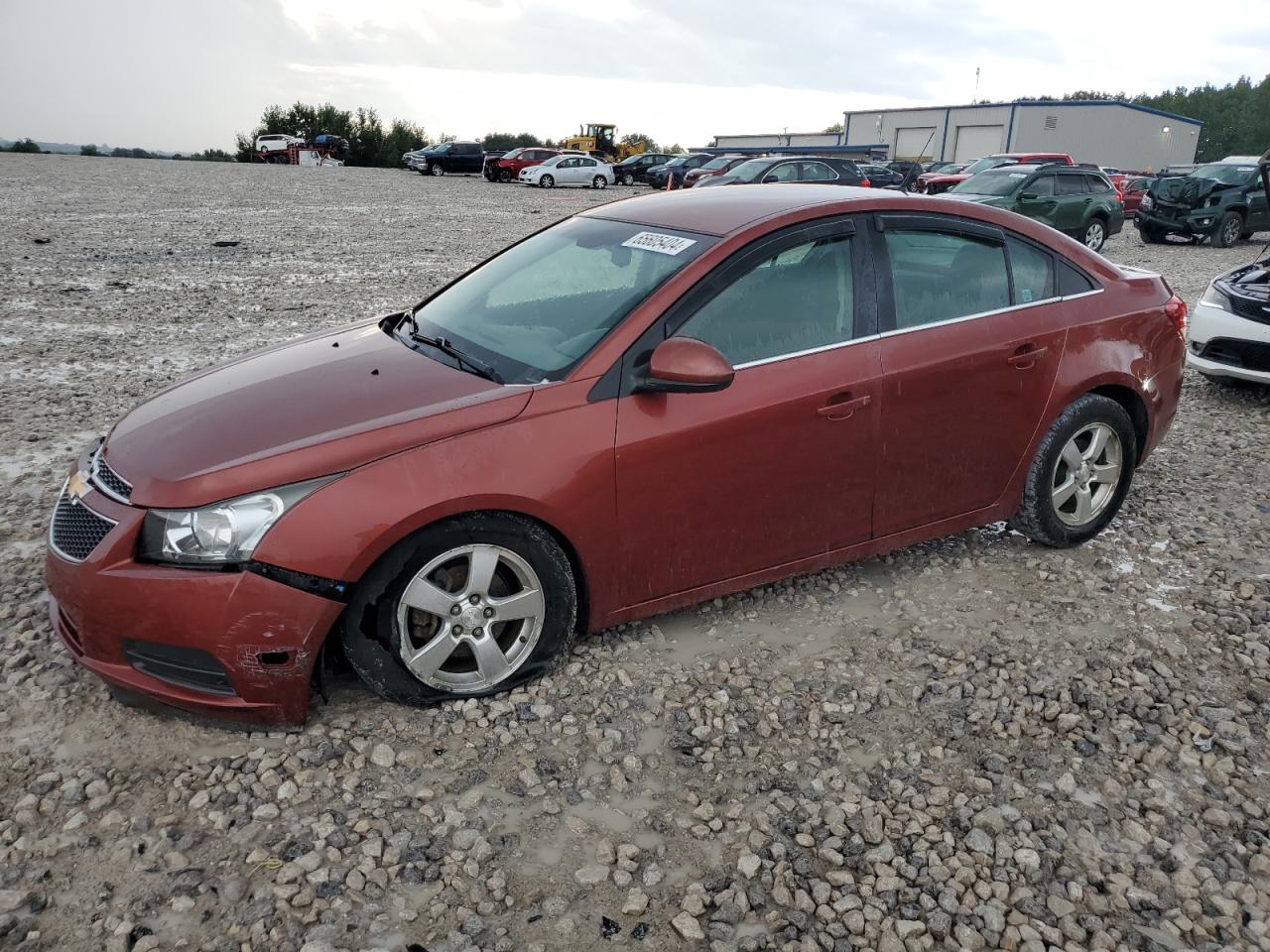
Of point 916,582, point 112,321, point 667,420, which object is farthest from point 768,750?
point 112,321

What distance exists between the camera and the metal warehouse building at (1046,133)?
5434 centimetres

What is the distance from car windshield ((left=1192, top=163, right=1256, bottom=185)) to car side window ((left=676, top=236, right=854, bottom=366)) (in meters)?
18.9

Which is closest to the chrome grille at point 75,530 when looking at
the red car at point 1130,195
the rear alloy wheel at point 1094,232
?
the rear alloy wheel at point 1094,232

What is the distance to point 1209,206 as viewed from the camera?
1833cm

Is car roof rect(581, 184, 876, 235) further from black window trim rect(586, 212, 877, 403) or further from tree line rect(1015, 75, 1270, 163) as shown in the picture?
tree line rect(1015, 75, 1270, 163)

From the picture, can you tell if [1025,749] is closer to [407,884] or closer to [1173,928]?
[1173,928]

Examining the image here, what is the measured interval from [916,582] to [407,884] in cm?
260

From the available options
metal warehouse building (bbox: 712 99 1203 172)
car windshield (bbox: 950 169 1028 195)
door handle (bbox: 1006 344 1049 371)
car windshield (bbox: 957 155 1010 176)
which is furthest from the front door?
metal warehouse building (bbox: 712 99 1203 172)

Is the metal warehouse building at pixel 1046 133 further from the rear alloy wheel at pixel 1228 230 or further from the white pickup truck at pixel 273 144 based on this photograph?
the rear alloy wheel at pixel 1228 230

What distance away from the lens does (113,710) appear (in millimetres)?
3217

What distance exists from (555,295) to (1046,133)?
5922 centimetres

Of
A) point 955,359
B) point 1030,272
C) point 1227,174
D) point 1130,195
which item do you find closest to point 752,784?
point 955,359

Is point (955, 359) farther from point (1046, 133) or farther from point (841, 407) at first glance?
point (1046, 133)

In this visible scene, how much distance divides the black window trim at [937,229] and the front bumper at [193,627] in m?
2.33
